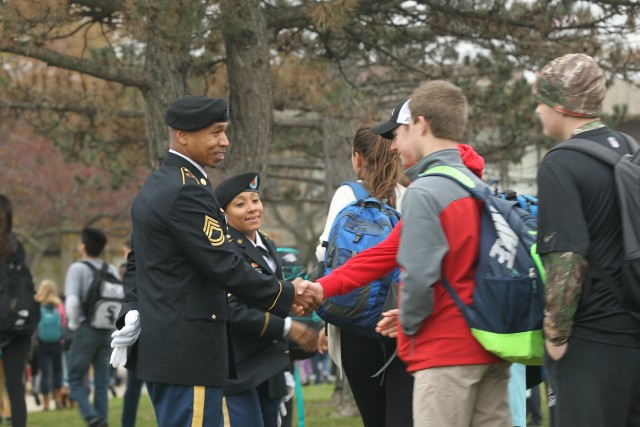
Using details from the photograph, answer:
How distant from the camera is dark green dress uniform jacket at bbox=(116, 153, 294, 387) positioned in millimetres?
4797

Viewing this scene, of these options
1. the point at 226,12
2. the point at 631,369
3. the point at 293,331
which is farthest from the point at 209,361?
the point at 226,12

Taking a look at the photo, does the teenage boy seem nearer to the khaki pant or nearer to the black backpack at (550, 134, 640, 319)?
the khaki pant

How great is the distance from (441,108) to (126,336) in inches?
74.4

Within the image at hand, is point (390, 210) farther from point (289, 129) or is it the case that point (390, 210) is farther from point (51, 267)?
point (51, 267)

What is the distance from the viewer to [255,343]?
6.04 meters

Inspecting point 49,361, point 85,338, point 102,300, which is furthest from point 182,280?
point 49,361

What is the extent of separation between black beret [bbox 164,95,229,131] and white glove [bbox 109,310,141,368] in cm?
93

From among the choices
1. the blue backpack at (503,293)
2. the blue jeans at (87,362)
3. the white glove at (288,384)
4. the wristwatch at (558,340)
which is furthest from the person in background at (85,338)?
the wristwatch at (558,340)

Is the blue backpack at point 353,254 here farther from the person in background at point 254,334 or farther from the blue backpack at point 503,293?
the blue backpack at point 503,293

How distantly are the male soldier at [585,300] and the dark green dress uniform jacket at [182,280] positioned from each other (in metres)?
1.55

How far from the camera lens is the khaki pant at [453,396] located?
4039 mm

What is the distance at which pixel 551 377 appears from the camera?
4094 mm

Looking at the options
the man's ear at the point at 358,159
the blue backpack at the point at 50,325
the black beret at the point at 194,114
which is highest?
the black beret at the point at 194,114

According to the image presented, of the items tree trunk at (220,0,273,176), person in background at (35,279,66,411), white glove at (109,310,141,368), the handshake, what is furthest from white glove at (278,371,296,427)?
person in background at (35,279,66,411)
